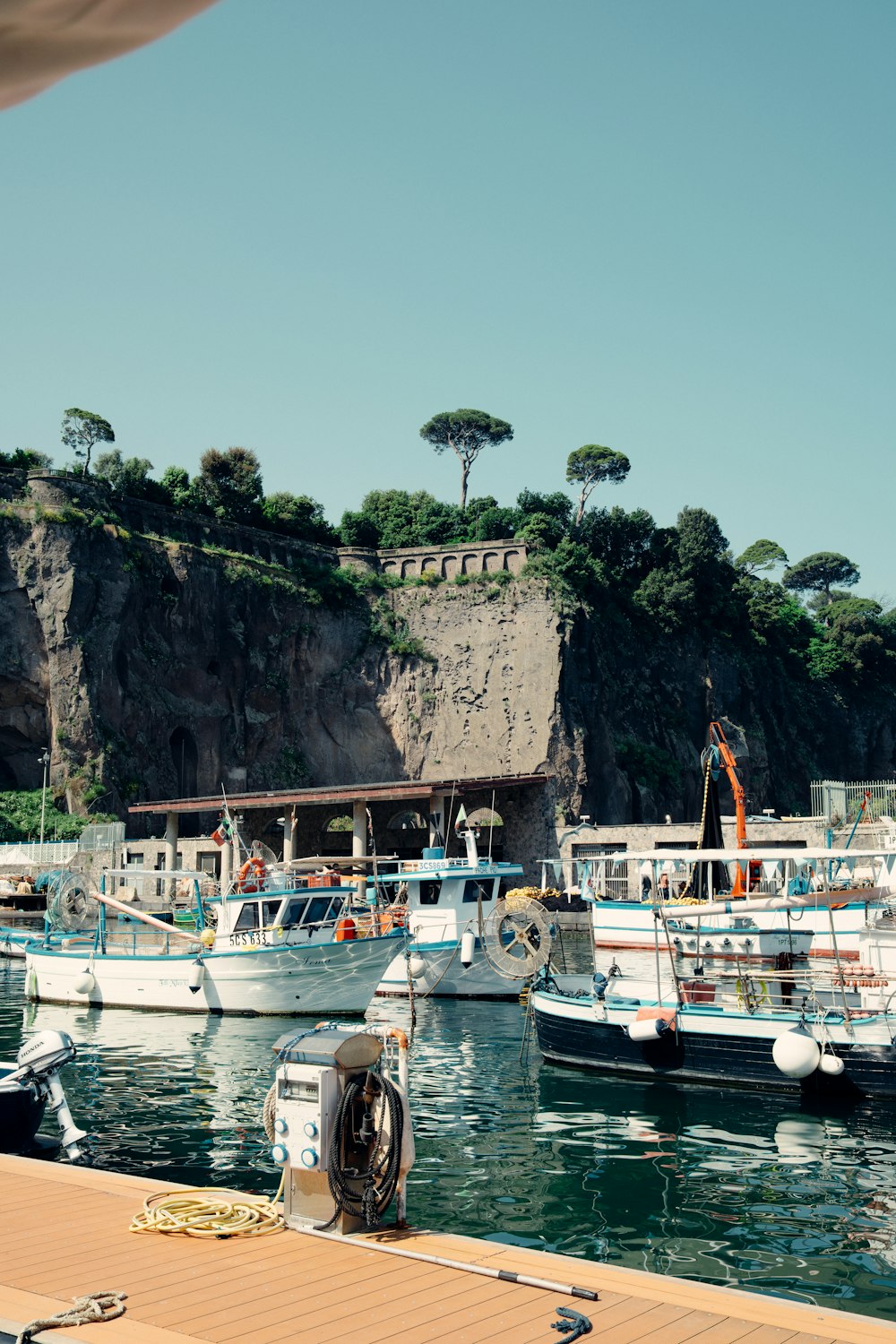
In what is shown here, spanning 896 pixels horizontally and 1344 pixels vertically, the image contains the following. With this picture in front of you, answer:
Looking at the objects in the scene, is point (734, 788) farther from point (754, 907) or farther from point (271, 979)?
point (271, 979)

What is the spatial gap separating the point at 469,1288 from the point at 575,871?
5141 centimetres

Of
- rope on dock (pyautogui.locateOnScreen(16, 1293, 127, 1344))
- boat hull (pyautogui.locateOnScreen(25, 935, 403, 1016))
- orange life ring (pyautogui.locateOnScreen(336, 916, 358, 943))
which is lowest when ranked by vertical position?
boat hull (pyautogui.locateOnScreen(25, 935, 403, 1016))

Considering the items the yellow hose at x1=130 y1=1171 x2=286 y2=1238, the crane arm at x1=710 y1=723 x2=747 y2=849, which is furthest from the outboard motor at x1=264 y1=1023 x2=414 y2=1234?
the crane arm at x1=710 y1=723 x2=747 y2=849

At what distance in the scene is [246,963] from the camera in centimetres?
2656

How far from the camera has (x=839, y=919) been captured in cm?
2859

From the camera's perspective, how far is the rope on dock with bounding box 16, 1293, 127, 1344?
6688 mm

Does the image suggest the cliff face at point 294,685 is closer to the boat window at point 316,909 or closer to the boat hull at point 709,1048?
the boat window at point 316,909

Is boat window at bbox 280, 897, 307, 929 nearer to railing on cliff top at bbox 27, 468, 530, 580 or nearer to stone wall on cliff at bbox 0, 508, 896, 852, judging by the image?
stone wall on cliff at bbox 0, 508, 896, 852

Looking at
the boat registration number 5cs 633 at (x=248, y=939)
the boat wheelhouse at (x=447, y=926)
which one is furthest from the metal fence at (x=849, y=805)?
the boat registration number 5cs 633 at (x=248, y=939)

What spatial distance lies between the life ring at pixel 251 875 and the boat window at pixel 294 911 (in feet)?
6.52

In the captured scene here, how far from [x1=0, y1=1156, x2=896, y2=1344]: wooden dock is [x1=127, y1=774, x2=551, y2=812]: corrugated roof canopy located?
40.4 m

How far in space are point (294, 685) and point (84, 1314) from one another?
66.9 metres

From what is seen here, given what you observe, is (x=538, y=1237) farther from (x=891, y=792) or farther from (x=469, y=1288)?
(x=891, y=792)

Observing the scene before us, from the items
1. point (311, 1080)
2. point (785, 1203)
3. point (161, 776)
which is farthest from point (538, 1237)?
point (161, 776)
